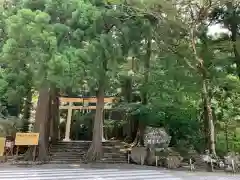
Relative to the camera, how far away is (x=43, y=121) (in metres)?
14.9

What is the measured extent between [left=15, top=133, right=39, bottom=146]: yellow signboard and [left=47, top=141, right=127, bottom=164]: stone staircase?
1428 millimetres

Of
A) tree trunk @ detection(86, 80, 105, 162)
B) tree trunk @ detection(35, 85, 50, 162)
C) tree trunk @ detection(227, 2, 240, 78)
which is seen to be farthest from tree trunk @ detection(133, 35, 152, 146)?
tree trunk @ detection(35, 85, 50, 162)

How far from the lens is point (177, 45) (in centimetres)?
1496

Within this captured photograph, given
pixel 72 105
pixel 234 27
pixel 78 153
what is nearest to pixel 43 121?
pixel 78 153

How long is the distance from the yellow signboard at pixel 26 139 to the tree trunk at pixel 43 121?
71 cm

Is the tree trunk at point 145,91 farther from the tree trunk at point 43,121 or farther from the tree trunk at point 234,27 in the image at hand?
the tree trunk at point 43,121

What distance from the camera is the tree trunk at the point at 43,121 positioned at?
14235 millimetres

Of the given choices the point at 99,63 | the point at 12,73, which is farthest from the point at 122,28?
the point at 12,73

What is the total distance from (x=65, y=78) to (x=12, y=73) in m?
4.93

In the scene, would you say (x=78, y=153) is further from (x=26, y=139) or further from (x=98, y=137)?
(x=26, y=139)

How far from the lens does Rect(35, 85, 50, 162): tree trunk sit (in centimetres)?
1424

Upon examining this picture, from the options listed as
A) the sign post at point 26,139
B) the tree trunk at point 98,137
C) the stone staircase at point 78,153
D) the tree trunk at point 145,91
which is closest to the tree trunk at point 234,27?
the tree trunk at point 145,91

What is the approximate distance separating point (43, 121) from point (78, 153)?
2917 mm

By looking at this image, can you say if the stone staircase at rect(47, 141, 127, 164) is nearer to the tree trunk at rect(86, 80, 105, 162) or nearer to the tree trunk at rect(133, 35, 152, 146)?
the tree trunk at rect(86, 80, 105, 162)
